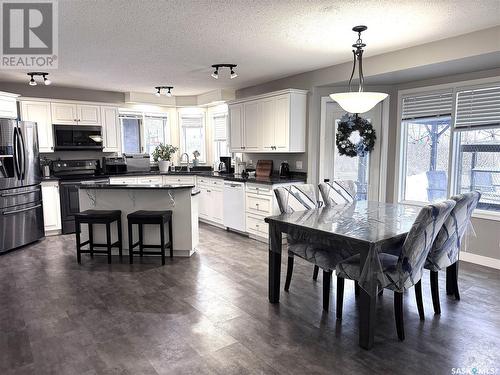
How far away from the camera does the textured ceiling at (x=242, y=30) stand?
2.69 meters

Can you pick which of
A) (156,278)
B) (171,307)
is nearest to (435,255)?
(171,307)

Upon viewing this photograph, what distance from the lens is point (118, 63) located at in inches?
172

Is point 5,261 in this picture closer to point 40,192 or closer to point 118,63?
point 40,192

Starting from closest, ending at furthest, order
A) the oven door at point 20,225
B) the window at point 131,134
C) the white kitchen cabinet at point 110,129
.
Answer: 1. the oven door at point 20,225
2. the white kitchen cabinet at point 110,129
3. the window at point 131,134

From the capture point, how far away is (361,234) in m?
2.42

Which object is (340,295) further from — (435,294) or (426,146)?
(426,146)

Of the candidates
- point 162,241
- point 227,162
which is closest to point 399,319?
point 162,241

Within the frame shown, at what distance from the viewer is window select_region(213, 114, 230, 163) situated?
7066 millimetres

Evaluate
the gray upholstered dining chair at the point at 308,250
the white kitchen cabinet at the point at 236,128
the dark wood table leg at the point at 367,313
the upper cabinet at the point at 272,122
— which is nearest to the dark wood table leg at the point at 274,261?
the gray upholstered dining chair at the point at 308,250

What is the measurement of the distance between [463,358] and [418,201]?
9.17 ft

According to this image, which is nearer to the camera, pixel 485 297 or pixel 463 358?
pixel 463 358

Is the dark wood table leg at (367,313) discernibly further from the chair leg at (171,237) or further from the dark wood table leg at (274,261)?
the chair leg at (171,237)

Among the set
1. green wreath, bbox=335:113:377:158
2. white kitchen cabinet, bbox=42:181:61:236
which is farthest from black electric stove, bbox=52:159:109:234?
green wreath, bbox=335:113:377:158

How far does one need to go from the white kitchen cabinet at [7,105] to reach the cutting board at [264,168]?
3.70 meters
